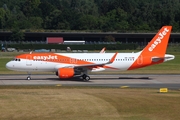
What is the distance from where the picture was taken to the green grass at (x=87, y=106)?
90.1 ft

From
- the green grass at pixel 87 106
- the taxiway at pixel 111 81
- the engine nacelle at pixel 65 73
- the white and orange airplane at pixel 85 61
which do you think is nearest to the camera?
the green grass at pixel 87 106

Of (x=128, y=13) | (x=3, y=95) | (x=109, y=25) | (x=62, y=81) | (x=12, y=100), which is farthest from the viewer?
(x=128, y=13)

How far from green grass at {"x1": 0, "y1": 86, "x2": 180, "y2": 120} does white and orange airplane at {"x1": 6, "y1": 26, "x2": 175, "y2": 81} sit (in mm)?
16768

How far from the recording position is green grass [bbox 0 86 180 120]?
90.1 ft

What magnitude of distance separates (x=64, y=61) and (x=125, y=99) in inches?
819

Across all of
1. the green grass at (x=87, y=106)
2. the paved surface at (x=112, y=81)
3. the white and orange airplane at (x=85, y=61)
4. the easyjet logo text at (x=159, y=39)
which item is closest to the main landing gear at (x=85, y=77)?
the white and orange airplane at (x=85, y=61)

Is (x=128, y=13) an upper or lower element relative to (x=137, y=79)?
upper

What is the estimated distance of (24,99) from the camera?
32.9m

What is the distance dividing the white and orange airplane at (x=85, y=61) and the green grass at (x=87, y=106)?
16768 millimetres

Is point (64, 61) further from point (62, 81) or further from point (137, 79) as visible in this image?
point (137, 79)

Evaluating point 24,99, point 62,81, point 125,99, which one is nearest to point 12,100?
point 24,99

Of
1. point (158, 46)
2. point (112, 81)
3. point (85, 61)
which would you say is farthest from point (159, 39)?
point (85, 61)

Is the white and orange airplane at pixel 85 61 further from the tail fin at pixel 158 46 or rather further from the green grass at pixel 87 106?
the green grass at pixel 87 106

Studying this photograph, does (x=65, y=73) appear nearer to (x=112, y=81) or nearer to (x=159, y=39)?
(x=112, y=81)
